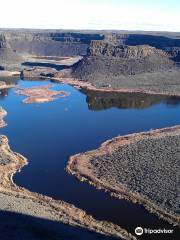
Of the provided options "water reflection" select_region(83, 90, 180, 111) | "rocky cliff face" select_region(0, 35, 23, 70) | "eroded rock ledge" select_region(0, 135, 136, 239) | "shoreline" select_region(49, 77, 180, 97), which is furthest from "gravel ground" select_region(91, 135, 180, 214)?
"rocky cliff face" select_region(0, 35, 23, 70)

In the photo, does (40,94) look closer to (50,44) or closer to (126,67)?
(126,67)

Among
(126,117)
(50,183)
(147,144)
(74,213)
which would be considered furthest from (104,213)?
(126,117)

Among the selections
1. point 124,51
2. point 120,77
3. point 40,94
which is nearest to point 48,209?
point 40,94

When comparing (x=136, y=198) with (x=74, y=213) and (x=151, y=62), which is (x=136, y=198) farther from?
(x=151, y=62)

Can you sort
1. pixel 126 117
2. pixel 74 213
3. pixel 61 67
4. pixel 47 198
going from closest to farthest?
pixel 74 213
pixel 47 198
pixel 126 117
pixel 61 67

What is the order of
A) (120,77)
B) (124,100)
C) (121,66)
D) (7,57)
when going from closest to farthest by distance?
1. (124,100)
2. (120,77)
3. (121,66)
4. (7,57)
